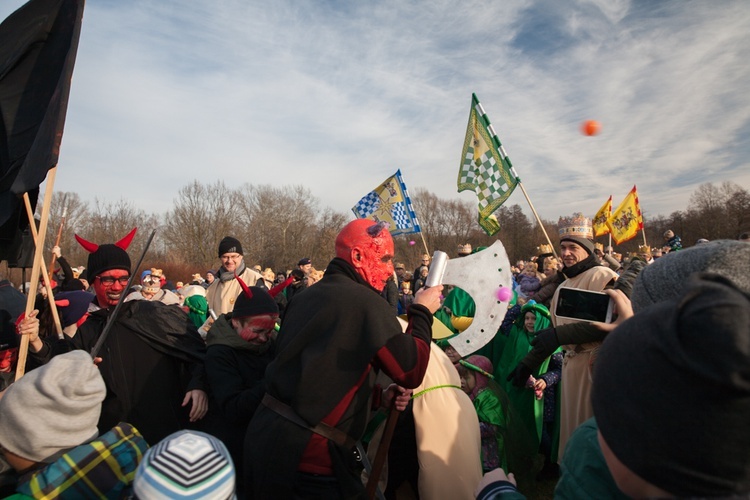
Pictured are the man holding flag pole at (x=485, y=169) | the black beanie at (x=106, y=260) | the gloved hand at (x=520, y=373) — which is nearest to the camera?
the black beanie at (x=106, y=260)

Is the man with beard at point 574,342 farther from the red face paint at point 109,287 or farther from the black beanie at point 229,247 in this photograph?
the black beanie at point 229,247

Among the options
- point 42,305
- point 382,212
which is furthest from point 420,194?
point 42,305

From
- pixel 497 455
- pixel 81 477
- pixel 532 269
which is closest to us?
pixel 81 477

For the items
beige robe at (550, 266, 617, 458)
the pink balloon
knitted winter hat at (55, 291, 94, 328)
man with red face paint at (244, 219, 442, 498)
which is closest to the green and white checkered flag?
beige robe at (550, 266, 617, 458)

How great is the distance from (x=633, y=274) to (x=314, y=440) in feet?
6.84

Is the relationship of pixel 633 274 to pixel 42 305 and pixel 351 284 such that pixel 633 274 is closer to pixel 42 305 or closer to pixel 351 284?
pixel 351 284

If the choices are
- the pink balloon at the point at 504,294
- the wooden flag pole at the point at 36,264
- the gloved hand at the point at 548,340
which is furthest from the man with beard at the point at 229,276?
the pink balloon at the point at 504,294

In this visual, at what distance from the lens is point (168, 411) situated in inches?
122

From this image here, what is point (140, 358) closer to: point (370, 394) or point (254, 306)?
point (254, 306)

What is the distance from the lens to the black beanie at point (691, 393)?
0.74 meters

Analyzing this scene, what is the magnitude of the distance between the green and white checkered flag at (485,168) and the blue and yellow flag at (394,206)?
9.40 ft

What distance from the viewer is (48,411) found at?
1647mm

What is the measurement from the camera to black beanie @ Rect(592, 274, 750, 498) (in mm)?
740

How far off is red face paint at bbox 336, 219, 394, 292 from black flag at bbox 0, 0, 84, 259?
201cm
